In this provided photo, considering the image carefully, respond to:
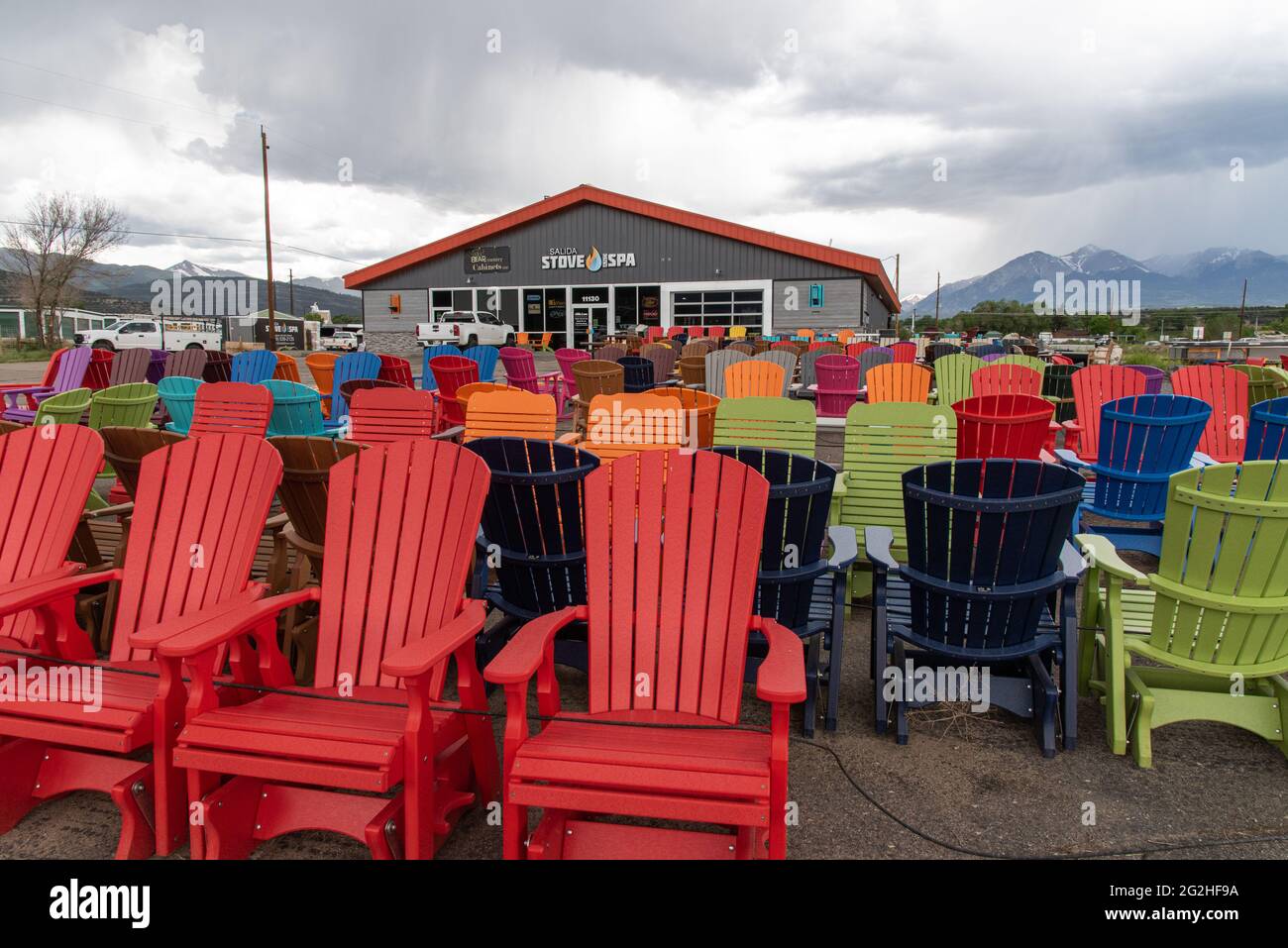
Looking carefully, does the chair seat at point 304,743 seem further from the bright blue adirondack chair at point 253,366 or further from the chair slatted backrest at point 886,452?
the bright blue adirondack chair at point 253,366

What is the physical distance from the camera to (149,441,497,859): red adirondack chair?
209 cm

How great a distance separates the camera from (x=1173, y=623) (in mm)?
2715

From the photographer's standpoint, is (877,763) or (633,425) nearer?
(877,763)

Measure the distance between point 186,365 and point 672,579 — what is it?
930 centimetres

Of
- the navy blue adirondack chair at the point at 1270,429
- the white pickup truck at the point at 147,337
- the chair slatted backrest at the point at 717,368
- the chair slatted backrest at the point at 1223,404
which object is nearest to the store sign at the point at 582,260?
the white pickup truck at the point at 147,337

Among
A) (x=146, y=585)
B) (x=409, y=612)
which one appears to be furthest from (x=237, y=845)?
(x=146, y=585)

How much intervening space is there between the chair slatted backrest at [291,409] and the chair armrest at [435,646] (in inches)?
171

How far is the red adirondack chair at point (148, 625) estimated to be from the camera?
7.43 ft

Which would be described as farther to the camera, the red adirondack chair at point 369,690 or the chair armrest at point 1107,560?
the chair armrest at point 1107,560

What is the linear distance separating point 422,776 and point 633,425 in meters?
3.29

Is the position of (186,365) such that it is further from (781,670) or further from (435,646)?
(781,670)

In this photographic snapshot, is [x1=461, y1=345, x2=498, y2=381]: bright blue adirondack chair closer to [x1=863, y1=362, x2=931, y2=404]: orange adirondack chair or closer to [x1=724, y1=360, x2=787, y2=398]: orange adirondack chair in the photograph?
[x1=724, y1=360, x2=787, y2=398]: orange adirondack chair

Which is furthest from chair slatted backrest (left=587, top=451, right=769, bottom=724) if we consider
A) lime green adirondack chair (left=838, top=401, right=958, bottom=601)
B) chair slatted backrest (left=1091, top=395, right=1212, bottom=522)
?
chair slatted backrest (left=1091, top=395, right=1212, bottom=522)
